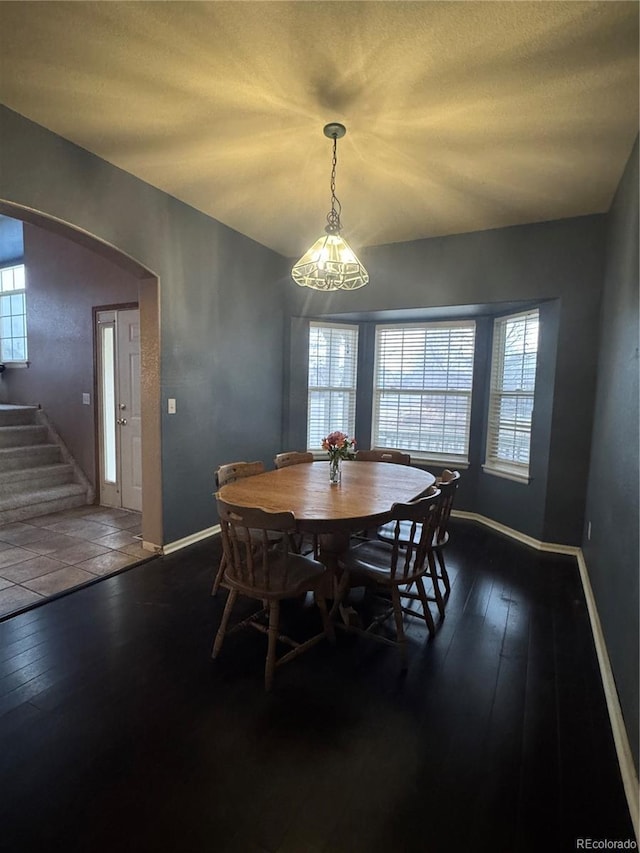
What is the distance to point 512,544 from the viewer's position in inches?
151

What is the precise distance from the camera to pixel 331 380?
5.04 metres

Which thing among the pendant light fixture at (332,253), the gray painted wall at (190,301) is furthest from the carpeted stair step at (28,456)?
the pendant light fixture at (332,253)

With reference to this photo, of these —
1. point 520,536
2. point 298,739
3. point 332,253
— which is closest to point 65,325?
point 332,253

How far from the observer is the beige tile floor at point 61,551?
279 centimetres

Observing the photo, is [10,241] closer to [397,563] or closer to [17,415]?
[17,415]

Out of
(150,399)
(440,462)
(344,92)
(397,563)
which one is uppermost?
(344,92)

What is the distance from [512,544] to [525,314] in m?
2.16

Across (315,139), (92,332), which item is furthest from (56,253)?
(315,139)

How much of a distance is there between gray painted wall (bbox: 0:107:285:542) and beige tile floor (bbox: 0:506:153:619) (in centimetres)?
50

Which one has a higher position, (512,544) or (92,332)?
(92,332)

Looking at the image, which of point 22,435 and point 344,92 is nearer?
point 344,92

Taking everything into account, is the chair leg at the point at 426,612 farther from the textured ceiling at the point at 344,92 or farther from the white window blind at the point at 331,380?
the white window blind at the point at 331,380

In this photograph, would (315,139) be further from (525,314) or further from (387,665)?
(387,665)

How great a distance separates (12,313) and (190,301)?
4265 mm
